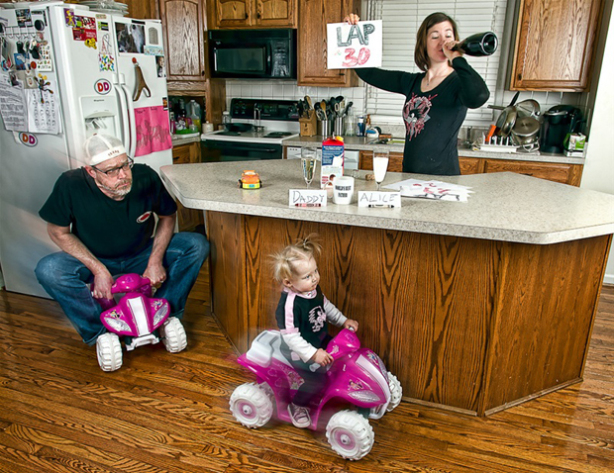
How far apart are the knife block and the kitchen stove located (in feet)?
0.34

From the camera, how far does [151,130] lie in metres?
3.46

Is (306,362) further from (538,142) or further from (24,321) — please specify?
(538,142)

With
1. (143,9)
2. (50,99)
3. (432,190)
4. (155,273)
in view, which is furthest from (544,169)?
(143,9)

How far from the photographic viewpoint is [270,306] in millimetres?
2188

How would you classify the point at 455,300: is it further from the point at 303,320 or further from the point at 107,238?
the point at 107,238

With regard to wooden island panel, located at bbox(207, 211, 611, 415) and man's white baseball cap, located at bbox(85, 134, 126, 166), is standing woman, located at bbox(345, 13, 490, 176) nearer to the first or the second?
wooden island panel, located at bbox(207, 211, 611, 415)

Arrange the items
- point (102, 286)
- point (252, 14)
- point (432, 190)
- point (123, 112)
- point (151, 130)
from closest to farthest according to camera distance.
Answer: point (432, 190) < point (102, 286) < point (123, 112) < point (151, 130) < point (252, 14)

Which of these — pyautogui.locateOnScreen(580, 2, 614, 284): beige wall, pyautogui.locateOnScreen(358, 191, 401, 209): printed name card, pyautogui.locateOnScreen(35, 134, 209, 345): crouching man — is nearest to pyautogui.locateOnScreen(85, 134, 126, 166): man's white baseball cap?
pyautogui.locateOnScreen(35, 134, 209, 345): crouching man

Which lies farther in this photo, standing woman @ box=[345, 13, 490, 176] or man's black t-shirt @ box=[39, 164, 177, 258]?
man's black t-shirt @ box=[39, 164, 177, 258]

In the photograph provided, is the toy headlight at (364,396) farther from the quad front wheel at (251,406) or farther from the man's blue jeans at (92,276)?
the man's blue jeans at (92,276)

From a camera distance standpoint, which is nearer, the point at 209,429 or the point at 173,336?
the point at 209,429

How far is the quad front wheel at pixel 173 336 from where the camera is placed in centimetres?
239

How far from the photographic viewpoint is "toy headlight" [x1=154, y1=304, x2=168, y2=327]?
2344 millimetres

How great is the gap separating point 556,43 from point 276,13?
2111 millimetres
